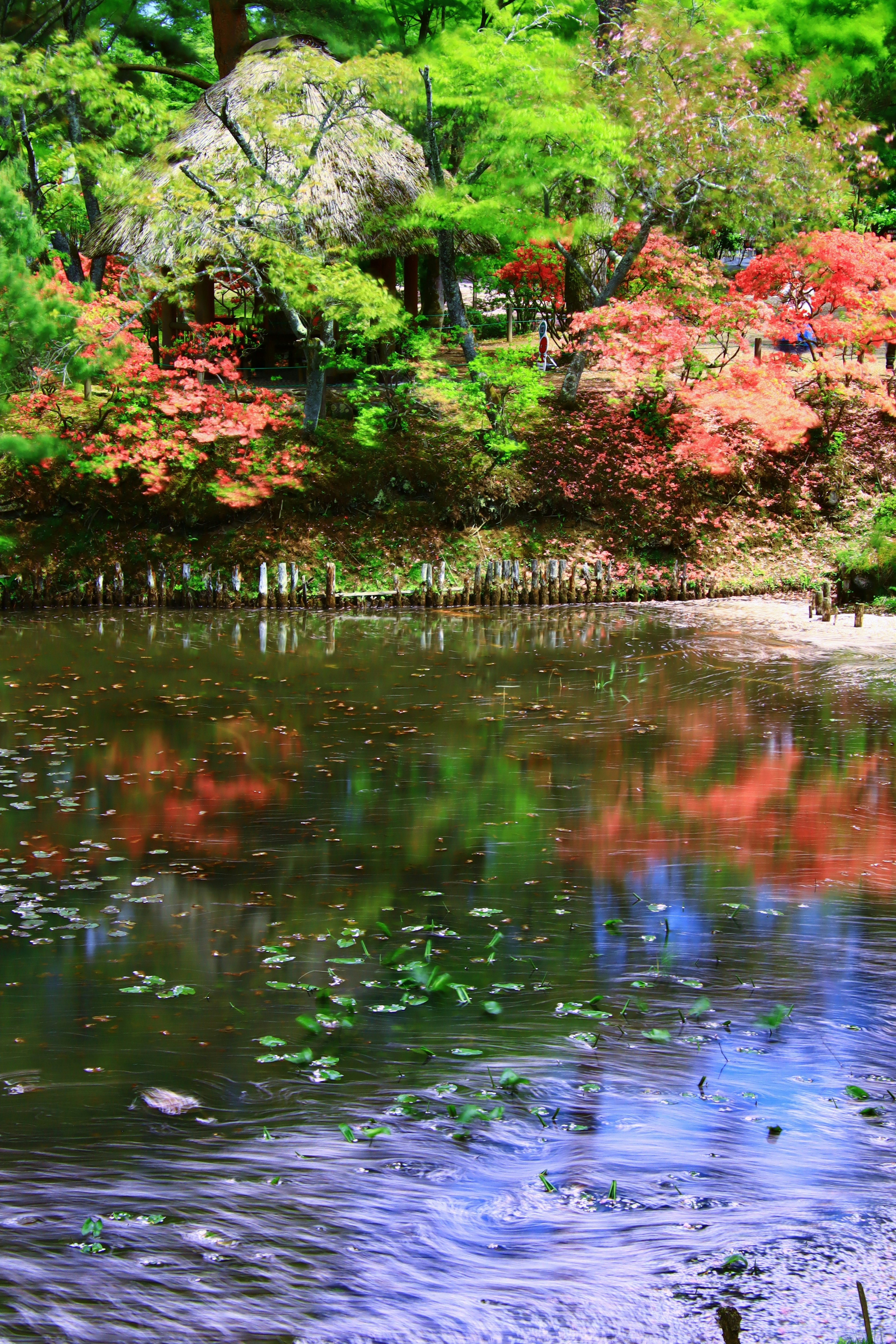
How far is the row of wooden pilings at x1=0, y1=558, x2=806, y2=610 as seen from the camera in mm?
18625

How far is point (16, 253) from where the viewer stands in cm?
1525

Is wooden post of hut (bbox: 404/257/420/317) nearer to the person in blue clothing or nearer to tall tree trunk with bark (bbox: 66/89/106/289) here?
tall tree trunk with bark (bbox: 66/89/106/289)

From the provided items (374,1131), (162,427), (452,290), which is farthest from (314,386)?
(374,1131)

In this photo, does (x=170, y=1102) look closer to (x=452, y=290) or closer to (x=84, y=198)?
(x=452, y=290)

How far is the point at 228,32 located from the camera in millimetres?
25578

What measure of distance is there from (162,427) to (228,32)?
11238 millimetres

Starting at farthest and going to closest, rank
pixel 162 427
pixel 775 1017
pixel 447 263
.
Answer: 1. pixel 447 263
2. pixel 162 427
3. pixel 775 1017

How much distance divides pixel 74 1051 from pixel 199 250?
16127 mm

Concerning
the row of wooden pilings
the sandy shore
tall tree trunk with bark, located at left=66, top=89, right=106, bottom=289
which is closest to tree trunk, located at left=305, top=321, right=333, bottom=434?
the row of wooden pilings

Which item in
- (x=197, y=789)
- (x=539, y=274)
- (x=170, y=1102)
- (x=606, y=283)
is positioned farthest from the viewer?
(x=539, y=274)

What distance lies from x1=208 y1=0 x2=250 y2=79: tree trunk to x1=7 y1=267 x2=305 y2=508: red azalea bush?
27.9 ft

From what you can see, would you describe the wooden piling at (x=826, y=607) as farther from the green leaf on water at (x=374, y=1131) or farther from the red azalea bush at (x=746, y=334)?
the green leaf on water at (x=374, y=1131)

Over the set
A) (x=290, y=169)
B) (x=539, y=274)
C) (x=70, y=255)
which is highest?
(x=290, y=169)

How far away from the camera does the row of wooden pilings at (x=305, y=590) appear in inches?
733
